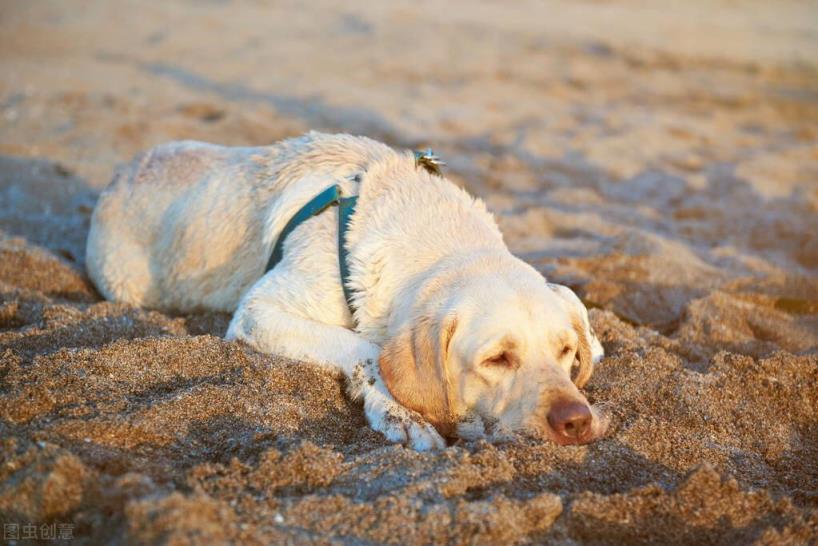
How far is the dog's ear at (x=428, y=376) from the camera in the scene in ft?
10.6

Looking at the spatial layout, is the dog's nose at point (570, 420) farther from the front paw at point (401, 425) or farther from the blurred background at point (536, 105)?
the blurred background at point (536, 105)

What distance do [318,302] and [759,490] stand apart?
6.66 feet

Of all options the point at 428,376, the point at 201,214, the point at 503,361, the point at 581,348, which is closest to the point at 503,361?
the point at 503,361

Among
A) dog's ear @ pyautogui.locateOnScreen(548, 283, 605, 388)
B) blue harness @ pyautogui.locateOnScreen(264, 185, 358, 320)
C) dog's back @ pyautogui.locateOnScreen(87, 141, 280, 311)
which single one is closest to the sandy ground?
dog's ear @ pyautogui.locateOnScreen(548, 283, 605, 388)

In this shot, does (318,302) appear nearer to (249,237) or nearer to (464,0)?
(249,237)

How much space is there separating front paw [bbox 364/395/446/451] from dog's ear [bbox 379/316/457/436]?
0.05m

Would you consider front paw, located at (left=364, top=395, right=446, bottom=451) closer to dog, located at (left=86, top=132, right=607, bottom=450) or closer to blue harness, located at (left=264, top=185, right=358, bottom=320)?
dog, located at (left=86, top=132, right=607, bottom=450)

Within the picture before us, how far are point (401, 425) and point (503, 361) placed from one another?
0.48m

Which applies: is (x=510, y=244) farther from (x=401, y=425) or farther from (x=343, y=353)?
(x=401, y=425)

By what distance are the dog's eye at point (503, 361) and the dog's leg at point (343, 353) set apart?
0.35 m

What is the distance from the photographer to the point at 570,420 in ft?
9.87

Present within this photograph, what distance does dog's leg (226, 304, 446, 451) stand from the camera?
3.18 metres

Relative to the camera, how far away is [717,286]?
5473 millimetres

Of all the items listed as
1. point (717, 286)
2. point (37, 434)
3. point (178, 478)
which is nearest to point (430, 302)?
point (178, 478)
